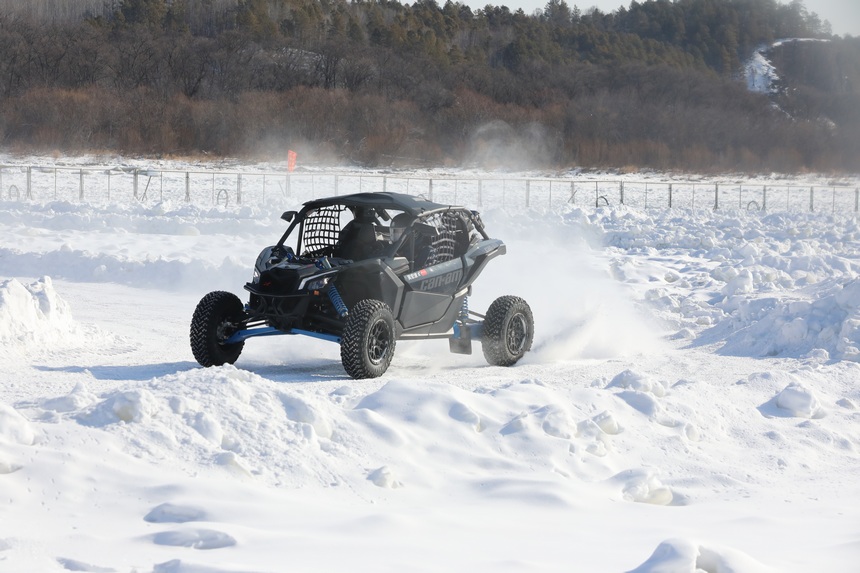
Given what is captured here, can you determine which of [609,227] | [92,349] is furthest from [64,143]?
[92,349]

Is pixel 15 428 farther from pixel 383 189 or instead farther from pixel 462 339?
pixel 383 189

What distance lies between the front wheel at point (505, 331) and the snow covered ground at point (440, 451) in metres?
0.23

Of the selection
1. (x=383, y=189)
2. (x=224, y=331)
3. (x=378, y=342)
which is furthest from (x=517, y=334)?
(x=383, y=189)

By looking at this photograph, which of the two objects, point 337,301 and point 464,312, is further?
point 464,312

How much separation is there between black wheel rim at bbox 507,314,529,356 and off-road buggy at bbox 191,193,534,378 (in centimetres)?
1

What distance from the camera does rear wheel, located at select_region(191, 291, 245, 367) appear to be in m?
10.7

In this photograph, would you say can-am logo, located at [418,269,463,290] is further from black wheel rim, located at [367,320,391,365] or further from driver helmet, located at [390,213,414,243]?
black wheel rim, located at [367,320,391,365]

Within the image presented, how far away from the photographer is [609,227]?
1156 inches

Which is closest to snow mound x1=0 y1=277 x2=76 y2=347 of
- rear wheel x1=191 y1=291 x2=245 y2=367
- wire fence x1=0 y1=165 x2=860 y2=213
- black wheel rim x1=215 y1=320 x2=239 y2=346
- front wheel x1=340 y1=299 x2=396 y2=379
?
rear wheel x1=191 y1=291 x2=245 y2=367

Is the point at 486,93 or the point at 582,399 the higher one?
the point at 486,93

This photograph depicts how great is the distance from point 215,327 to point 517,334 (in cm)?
309

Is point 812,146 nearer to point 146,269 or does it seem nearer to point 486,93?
point 486,93

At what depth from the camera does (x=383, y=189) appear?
4162 centimetres

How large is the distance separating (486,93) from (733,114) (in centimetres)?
1921
